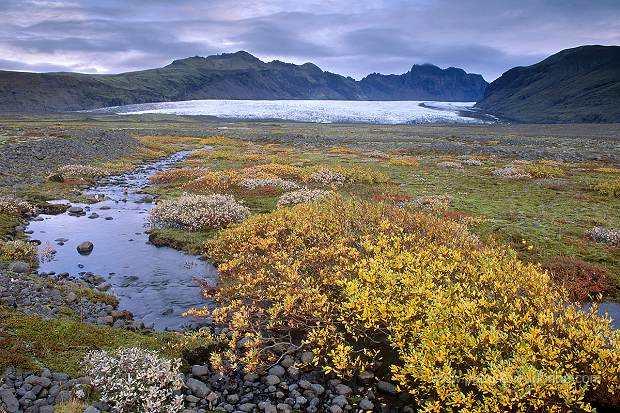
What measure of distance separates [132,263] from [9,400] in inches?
381

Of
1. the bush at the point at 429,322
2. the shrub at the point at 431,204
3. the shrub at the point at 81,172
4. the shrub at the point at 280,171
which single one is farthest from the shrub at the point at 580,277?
the shrub at the point at 81,172

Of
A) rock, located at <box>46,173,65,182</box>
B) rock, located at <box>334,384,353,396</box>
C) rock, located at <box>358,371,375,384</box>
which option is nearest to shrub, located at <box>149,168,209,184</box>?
rock, located at <box>46,173,65,182</box>

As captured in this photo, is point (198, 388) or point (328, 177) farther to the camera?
point (328, 177)

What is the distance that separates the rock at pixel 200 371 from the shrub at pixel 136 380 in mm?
449

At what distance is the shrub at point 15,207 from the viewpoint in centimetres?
2175

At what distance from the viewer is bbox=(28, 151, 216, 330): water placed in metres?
13.1

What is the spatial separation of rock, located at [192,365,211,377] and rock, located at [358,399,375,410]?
3.30 m

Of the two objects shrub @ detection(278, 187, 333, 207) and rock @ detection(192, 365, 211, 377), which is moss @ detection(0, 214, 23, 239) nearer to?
shrub @ detection(278, 187, 333, 207)

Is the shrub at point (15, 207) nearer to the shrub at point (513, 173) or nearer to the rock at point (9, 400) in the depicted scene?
the rock at point (9, 400)

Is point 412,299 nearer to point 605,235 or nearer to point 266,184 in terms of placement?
point 605,235

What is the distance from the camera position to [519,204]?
26719 mm

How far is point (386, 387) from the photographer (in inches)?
355

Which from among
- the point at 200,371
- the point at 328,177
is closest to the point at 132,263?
the point at 200,371

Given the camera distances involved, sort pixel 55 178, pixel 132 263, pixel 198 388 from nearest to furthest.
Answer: pixel 198 388 < pixel 132 263 < pixel 55 178
